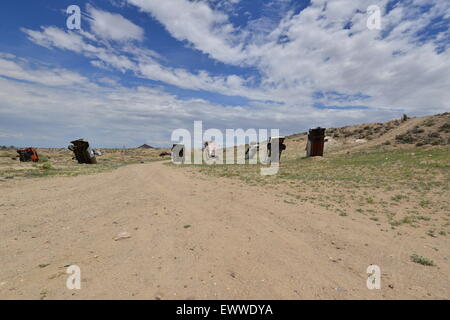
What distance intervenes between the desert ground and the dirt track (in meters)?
0.02

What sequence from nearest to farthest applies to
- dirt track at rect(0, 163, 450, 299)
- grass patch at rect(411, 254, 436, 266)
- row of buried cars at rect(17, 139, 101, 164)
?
dirt track at rect(0, 163, 450, 299), grass patch at rect(411, 254, 436, 266), row of buried cars at rect(17, 139, 101, 164)

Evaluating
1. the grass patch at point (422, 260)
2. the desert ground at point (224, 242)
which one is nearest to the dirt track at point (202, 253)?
the desert ground at point (224, 242)

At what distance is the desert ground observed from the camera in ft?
11.1

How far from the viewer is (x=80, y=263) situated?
396 centimetres

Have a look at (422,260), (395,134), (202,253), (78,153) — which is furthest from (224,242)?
(395,134)

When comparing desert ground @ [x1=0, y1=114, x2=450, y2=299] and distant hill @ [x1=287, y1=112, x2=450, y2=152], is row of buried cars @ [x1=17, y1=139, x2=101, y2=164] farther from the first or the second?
distant hill @ [x1=287, y1=112, x2=450, y2=152]

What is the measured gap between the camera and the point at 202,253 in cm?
436

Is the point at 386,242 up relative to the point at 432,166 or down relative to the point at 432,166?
down

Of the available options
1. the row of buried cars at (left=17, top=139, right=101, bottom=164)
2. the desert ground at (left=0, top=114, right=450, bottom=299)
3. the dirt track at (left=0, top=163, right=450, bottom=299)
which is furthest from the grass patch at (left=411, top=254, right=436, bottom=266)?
the row of buried cars at (left=17, top=139, right=101, bottom=164)

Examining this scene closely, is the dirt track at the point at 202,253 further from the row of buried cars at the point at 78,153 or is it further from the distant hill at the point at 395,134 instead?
the distant hill at the point at 395,134
